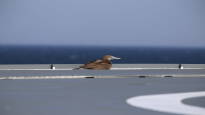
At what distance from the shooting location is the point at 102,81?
19953 mm

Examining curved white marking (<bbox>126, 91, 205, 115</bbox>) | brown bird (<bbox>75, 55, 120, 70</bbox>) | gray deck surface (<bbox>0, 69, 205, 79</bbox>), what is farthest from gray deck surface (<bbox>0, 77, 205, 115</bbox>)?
brown bird (<bbox>75, 55, 120, 70</bbox>)

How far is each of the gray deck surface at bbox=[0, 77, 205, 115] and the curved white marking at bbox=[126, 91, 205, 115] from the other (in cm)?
42

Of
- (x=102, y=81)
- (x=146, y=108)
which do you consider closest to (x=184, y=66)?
(x=102, y=81)

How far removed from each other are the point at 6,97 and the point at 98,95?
292 centimetres

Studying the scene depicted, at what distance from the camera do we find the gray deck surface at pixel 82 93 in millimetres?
12672

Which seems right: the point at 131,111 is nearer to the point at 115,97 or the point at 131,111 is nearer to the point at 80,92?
the point at 115,97

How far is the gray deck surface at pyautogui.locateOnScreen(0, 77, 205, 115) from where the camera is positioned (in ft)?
41.6

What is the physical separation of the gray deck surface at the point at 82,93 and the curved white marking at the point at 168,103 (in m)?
0.42

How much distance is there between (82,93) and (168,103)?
315cm

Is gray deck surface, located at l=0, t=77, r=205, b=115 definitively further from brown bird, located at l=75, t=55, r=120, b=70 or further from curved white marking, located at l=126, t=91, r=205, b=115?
brown bird, located at l=75, t=55, r=120, b=70

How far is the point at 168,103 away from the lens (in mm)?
14305

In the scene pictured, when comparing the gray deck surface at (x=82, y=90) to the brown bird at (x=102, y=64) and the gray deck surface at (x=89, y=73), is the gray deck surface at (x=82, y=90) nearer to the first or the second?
the gray deck surface at (x=89, y=73)

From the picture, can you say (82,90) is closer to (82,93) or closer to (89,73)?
(82,93)

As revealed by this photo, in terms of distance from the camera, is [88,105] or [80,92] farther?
[80,92]
